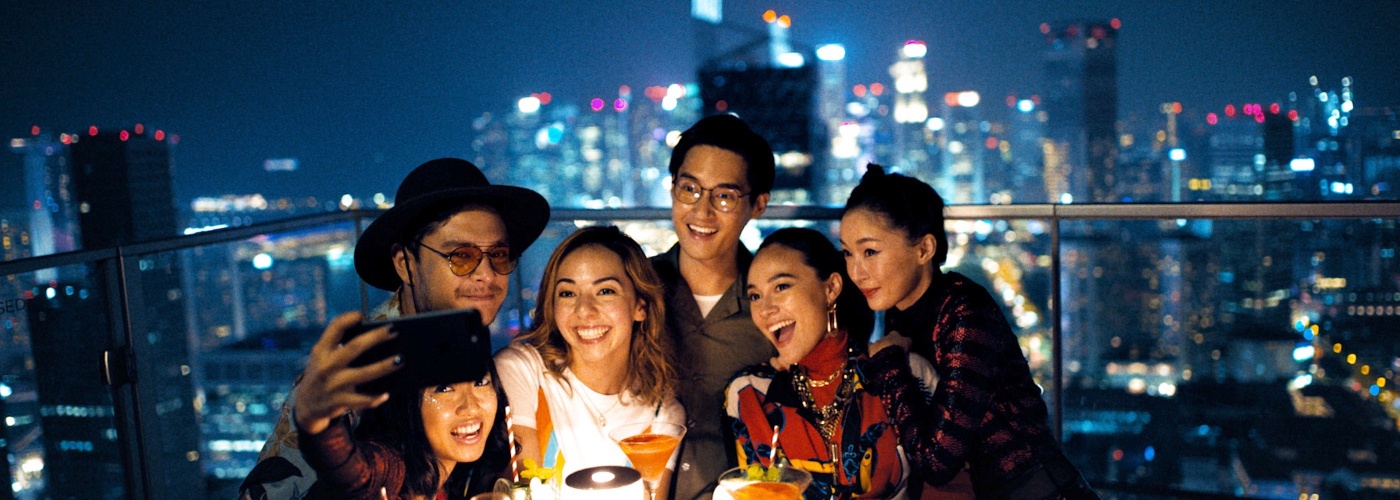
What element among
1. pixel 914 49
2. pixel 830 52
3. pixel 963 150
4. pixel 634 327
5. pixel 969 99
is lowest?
pixel 634 327

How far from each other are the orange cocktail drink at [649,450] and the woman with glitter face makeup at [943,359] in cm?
58

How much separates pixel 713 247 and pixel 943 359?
2.73 feet

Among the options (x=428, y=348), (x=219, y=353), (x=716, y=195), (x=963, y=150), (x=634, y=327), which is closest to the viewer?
(x=428, y=348)

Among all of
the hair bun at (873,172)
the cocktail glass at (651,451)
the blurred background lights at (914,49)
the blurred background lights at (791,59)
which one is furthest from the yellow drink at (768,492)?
the blurred background lights at (914,49)

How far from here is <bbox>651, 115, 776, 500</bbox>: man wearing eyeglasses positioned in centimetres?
282

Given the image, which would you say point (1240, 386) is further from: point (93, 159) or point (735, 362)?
point (93, 159)

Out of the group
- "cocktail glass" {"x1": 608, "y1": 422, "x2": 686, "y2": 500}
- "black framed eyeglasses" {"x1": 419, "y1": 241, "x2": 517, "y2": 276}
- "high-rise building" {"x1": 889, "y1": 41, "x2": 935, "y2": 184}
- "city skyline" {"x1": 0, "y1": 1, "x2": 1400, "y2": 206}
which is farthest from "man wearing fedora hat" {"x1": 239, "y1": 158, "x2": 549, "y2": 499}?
"high-rise building" {"x1": 889, "y1": 41, "x2": 935, "y2": 184}

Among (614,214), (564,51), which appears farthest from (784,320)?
(564,51)

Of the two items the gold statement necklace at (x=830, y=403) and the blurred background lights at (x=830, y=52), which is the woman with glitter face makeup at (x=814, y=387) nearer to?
the gold statement necklace at (x=830, y=403)

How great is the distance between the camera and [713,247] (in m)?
2.84

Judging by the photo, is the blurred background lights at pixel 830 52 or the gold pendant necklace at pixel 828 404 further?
the blurred background lights at pixel 830 52

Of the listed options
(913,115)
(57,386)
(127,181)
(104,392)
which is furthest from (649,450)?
(913,115)

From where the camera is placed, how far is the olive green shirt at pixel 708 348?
2670 mm

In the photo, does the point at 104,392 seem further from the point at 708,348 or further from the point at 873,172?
the point at 873,172
